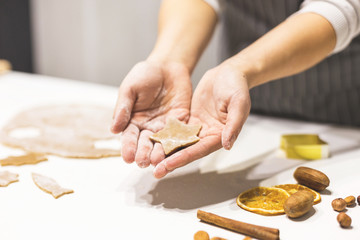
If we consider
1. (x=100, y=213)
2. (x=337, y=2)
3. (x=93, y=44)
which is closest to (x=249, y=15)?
(x=337, y=2)

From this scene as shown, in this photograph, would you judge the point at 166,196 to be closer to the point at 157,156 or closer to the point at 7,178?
the point at 157,156

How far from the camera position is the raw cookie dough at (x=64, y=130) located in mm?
1246

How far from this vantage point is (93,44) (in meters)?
3.05

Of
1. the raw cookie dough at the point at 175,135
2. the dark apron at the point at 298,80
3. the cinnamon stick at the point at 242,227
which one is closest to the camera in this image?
the cinnamon stick at the point at 242,227

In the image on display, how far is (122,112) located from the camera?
1.04 metres

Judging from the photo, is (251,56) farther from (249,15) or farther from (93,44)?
(93,44)

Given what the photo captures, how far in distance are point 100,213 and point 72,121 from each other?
748 millimetres

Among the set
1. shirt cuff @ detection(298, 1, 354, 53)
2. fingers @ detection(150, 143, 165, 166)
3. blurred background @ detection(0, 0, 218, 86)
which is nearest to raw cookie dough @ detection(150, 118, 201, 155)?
fingers @ detection(150, 143, 165, 166)

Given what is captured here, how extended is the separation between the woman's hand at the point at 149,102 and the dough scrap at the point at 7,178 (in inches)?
12.0

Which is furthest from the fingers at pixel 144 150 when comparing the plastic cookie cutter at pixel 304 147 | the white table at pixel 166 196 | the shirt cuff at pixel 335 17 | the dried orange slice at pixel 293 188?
the shirt cuff at pixel 335 17

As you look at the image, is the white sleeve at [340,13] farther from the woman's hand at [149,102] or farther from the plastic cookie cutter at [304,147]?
the woman's hand at [149,102]

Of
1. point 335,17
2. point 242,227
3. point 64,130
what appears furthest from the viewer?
point 64,130

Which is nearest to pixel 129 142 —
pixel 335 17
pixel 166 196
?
pixel 166 196

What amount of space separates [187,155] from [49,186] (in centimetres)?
39
